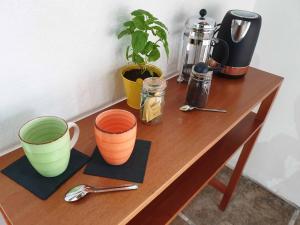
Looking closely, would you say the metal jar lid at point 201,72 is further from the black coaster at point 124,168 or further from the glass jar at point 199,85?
the black coaster at point 124,168

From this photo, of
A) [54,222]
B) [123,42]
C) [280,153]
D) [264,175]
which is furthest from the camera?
[264,175]

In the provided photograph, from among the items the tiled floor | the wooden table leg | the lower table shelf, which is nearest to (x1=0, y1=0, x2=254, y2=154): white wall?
the lower table shelf

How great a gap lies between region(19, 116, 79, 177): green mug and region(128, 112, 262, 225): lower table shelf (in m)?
0.40

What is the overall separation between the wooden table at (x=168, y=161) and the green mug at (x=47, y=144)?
5cm

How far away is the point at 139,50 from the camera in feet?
2.37

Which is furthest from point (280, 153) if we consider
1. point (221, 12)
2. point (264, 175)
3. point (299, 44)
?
point (221, 12)

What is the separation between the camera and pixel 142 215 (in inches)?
33.8

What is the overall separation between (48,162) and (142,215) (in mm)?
442

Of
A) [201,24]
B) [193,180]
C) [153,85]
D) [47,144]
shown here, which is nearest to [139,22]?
[153,85]

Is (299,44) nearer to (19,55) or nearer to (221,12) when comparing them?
(221,12)

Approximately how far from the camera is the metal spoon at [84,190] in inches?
21.5

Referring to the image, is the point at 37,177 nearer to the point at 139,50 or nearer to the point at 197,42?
the point at 139,50

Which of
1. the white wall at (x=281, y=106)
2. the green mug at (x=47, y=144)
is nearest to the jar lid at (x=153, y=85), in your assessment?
the green mug at (x=47, y=144)

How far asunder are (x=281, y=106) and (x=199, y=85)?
0.85m
